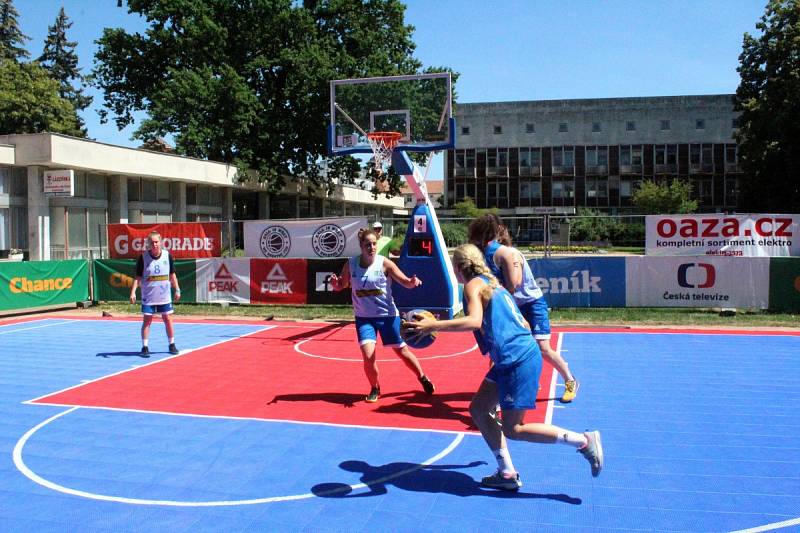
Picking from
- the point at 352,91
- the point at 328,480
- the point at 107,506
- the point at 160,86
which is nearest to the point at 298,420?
the point at 328,480

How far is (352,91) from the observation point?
17.1m

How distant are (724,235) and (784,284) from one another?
5.95 ft

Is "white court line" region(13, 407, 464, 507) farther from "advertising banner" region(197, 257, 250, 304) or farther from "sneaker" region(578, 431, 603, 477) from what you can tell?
"advertising banner" region(197, 257, 250, 304)

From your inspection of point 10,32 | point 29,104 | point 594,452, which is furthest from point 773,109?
point 10,32

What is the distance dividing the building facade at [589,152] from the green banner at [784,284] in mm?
52736

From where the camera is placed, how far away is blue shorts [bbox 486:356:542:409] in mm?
5410

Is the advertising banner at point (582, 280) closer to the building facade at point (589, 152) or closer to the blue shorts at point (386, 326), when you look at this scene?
the blue shorts at point (386, 326)

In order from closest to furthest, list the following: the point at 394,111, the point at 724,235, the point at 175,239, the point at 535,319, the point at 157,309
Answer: the point at 535,319, the point at 157,309, the point at 394,111, the point at 724,235, the point at 175,239

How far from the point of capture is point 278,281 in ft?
64.9

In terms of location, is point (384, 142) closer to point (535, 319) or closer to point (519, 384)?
point (535, 319)

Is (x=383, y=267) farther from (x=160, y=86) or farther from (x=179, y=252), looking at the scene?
(x=160, y=86)

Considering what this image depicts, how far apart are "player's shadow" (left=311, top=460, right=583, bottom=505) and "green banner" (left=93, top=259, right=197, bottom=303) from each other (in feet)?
50.1

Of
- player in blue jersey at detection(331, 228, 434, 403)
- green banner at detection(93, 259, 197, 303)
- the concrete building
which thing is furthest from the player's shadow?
the concrete building

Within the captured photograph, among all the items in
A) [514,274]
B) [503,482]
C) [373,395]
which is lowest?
[503,482]
